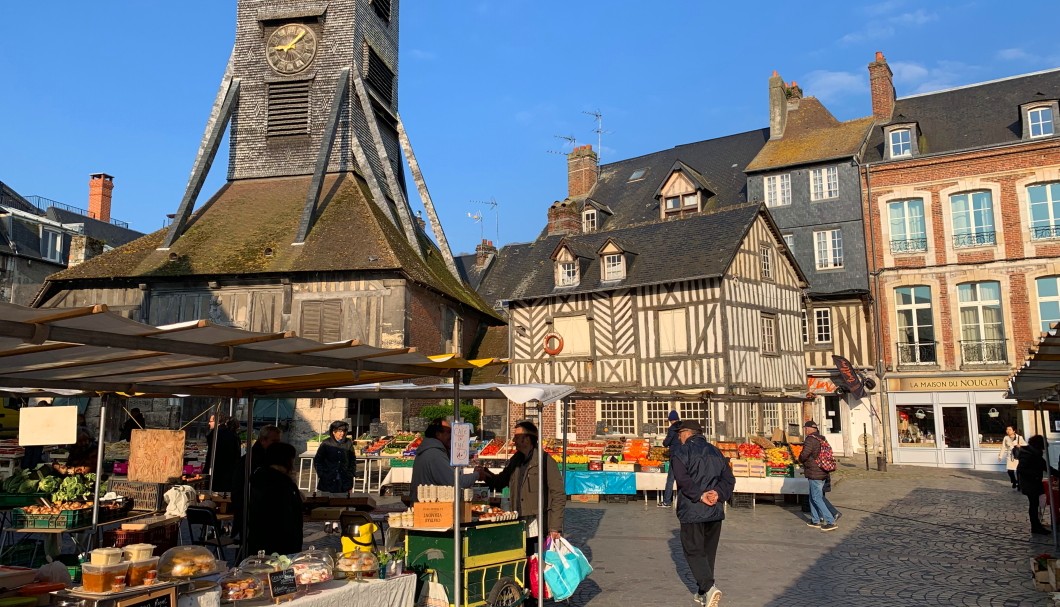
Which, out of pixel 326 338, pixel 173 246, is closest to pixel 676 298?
pixel 326 338

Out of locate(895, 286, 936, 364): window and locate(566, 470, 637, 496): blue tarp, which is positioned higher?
locate(895, 286, 936, 364): window

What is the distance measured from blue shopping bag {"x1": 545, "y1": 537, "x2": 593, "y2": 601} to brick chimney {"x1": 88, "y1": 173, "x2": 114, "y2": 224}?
124 feet

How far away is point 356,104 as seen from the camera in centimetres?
2330

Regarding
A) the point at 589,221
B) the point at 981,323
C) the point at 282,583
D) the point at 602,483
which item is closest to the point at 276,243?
the point at 589,221

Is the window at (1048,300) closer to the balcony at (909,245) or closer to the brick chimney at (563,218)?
the balcony at (909,245)

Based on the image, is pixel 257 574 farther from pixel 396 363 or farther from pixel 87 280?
pixel 87 280

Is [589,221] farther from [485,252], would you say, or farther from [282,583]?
[282,583]

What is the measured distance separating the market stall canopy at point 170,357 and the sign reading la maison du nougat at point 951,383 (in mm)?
18006

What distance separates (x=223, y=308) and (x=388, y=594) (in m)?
16.4

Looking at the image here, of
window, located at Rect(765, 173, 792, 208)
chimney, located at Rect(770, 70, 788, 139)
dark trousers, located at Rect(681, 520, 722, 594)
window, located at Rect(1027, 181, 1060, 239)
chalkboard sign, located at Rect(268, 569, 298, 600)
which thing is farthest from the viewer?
chimney, located at Rect(770, 70, 788, 139)

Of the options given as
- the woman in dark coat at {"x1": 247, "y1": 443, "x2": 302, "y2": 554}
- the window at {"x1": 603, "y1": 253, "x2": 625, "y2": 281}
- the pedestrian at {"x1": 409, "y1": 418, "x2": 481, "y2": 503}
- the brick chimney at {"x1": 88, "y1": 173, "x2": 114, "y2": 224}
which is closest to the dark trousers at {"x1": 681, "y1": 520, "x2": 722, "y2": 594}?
the pedestrian at {"x1": 409, "y1": 418, "x2": 481, "y2": 503}

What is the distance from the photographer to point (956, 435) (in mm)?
19672

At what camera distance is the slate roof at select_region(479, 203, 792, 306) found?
61.2 ft

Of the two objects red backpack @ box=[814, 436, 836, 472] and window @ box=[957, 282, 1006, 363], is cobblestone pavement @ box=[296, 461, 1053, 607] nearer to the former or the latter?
red backpack @ box=[814, 436, 836, 472]
